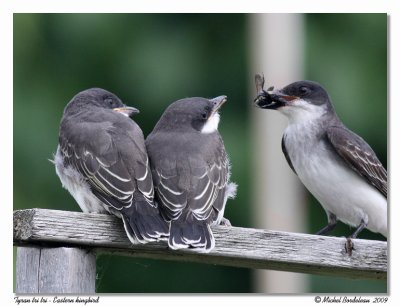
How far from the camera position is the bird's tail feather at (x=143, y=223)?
431cm

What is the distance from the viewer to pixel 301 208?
8992 millimetres

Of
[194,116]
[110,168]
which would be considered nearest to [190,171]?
[110,168]

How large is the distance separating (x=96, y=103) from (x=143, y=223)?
3.67 ft

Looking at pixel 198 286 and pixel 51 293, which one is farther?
pixel 198 286

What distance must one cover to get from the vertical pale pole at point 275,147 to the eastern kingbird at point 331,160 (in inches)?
89.9

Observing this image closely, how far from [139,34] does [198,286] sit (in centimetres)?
232

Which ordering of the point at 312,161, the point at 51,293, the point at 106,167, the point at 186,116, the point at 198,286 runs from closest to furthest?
the point at 51,293 → the point at 106,167 → the point at 186,116 → the point at 312,161 → the point at 198,286

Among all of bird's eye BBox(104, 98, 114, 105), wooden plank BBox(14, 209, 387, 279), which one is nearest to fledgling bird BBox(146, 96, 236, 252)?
wooden plank BBox(14, 209, 387, 279)

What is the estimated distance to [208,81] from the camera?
30.6 ft

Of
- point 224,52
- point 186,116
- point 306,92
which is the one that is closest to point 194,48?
point 224,52

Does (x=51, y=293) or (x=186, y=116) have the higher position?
(x=186, y=116)

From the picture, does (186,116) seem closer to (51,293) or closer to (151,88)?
(51,293)

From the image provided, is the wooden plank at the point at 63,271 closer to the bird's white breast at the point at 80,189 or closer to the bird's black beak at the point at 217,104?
the bird's white breast at the point at 80,189

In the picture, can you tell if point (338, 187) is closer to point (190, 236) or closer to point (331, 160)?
point (331, 160)
